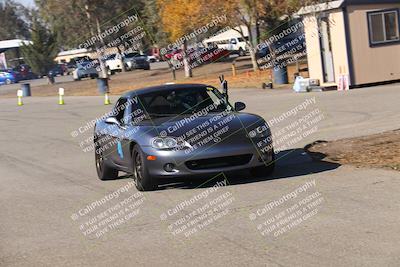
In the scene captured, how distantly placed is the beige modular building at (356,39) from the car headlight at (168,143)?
17.1 metres

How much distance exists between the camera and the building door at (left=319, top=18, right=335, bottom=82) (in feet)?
87.0

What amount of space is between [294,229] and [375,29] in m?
20.5

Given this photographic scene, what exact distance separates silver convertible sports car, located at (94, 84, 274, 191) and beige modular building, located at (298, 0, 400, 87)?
15516 millimetres

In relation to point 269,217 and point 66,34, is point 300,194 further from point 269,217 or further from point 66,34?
point 66,34

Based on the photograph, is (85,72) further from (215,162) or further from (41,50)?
(215,162)

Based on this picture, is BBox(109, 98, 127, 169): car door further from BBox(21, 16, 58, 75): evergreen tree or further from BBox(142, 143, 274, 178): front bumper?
BBox(21, 16, 58, 75): evergreen tree

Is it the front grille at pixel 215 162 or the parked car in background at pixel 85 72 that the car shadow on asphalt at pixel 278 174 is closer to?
the front grille at pixel 215 162

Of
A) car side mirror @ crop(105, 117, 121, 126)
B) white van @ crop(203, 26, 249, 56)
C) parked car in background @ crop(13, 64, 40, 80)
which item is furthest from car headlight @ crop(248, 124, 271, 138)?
parked car in background @ crop(13, 64, 40, 80)

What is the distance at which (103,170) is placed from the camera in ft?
38.4

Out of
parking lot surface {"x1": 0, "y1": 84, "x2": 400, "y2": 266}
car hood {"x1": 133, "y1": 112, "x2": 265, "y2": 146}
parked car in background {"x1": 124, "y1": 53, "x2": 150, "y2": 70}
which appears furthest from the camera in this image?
parked car in background {"x1": 124, "y1": 53, "x2": 150, "y2": 70}

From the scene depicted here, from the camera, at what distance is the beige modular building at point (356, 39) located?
84.5 feet

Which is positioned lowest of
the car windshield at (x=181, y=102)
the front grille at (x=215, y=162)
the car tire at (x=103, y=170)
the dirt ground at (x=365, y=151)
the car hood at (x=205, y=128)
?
the dirt ground at (x=365, y=151)

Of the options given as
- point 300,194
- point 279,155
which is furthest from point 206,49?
point 300,194

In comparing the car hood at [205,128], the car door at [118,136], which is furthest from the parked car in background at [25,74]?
the car hood at [205,128]
